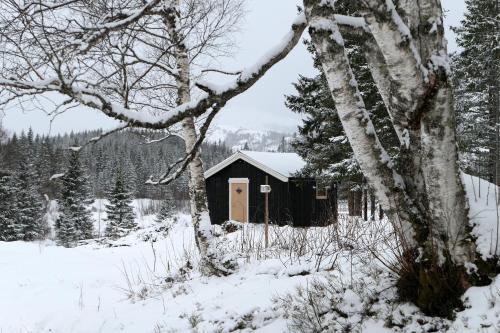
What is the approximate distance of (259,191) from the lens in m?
20.2

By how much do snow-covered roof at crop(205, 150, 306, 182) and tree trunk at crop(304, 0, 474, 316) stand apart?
16276 mm

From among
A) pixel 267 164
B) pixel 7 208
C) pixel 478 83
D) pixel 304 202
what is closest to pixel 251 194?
pixel 267 164

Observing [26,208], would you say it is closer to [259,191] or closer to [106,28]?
[259,191]

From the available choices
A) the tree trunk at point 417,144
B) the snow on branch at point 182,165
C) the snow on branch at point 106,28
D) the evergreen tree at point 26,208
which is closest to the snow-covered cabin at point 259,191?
the snow on branch at point 182,165

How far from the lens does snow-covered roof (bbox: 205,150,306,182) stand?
64.2ft

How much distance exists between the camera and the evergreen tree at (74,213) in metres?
37.0

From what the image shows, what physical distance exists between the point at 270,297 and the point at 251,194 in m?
16.7

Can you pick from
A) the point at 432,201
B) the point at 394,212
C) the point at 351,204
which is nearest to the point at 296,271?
the point at 394,212

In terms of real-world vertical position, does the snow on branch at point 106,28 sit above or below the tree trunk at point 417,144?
above

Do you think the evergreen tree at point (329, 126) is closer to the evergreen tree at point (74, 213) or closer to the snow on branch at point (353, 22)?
the snow on branch at point (353, 22)

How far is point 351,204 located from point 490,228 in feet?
49.7

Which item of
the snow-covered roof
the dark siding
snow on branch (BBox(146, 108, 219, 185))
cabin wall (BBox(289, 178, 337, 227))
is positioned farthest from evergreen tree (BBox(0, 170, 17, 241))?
snow on branch (BBox(146, 108, 219, 185))

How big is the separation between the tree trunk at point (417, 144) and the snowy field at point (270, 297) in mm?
166

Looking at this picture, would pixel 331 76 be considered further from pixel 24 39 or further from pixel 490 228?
pixel 24 39
